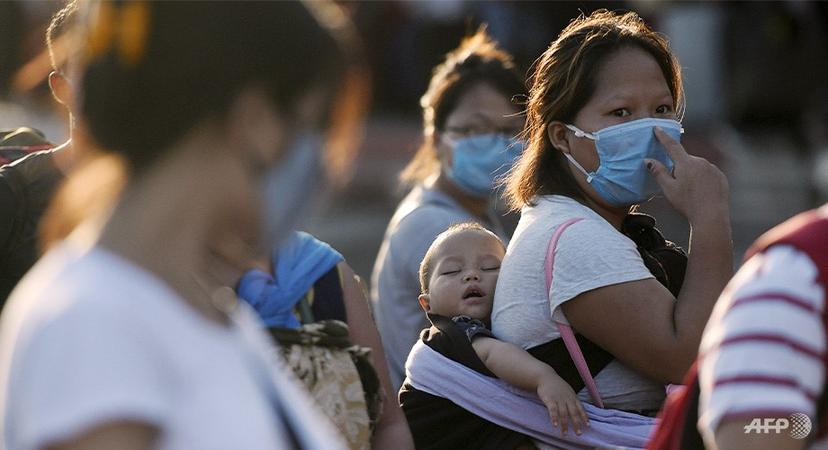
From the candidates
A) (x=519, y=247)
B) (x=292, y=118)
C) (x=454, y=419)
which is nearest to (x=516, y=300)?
(x=519, y=247)

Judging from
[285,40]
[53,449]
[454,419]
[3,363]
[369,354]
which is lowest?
[454,419]

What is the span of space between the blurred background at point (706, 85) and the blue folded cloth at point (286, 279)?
9.57m

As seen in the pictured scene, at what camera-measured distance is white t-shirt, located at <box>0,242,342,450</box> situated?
4.92 ft

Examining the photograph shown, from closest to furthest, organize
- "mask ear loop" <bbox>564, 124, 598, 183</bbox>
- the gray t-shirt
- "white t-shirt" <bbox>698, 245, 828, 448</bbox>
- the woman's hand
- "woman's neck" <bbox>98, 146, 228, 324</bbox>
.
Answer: "woman's neck" <bbox>98, 146, 228, 324</bbox> → "white t-shirt" <bbox>698, 245, 828, 448</bbox> → the woman's hand → "mask ear loop" <bbox>564, 124, 598, 183</bbox> → the gray t-shirt

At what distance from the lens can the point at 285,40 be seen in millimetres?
1695

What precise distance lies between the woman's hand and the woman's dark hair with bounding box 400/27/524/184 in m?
1.79

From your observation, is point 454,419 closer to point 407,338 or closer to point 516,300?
point 516,300

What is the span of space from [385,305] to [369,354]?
1.61 m

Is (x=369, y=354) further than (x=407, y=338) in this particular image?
No

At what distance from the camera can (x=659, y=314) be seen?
305 centimetres

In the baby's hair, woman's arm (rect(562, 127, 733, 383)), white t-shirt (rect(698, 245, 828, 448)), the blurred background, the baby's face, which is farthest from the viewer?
the blurred background

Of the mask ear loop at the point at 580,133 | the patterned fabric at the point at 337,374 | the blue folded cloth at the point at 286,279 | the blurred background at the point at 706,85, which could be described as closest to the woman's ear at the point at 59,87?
the blue folded cloth at the point at 286,279

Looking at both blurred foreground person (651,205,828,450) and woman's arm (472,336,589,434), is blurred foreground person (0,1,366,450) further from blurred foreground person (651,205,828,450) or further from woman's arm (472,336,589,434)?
woman's arm (472,336,589,434)

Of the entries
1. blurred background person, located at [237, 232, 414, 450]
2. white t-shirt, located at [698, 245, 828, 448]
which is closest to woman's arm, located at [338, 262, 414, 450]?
blurred background person, located at [237, 232, 414, 450]
